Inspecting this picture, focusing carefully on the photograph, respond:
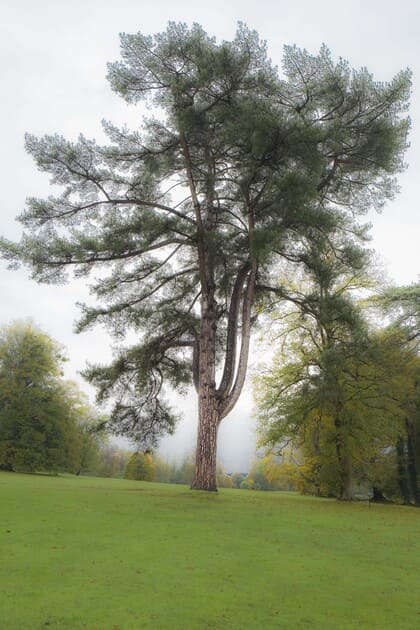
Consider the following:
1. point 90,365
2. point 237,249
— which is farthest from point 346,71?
point 90,365

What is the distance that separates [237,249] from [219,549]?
11.6m

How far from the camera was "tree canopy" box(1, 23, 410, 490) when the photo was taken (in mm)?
14711

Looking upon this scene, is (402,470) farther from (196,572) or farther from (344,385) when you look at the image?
(196,572)

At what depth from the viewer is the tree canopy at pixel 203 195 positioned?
1471 centimetres

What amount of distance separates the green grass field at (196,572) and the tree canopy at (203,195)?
21.5 ft

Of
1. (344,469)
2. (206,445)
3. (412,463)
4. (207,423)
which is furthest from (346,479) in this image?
(207,423)

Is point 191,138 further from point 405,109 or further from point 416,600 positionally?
point 416,600

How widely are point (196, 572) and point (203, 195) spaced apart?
15.2 metres

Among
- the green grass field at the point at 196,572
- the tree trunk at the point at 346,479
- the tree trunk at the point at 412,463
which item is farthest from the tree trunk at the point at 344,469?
the green grass field at the point at 196,572

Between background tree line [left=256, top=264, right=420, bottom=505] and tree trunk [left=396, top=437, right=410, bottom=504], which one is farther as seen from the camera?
tree trunk [left=396, top=437, right=410, bottom=504]

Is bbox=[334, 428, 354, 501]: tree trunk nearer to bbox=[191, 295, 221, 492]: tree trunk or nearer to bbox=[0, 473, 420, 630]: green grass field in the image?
bbox=[191, 295, 221, 492]: tree trunk

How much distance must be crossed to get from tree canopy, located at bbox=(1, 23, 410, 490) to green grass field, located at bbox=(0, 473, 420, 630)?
258 inches

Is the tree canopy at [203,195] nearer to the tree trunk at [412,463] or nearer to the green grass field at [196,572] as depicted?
the green grass field at [196,572]

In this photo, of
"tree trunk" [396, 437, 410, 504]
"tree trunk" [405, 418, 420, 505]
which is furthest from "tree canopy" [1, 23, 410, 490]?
"tree trunk" [396, 437, 410, 504]
